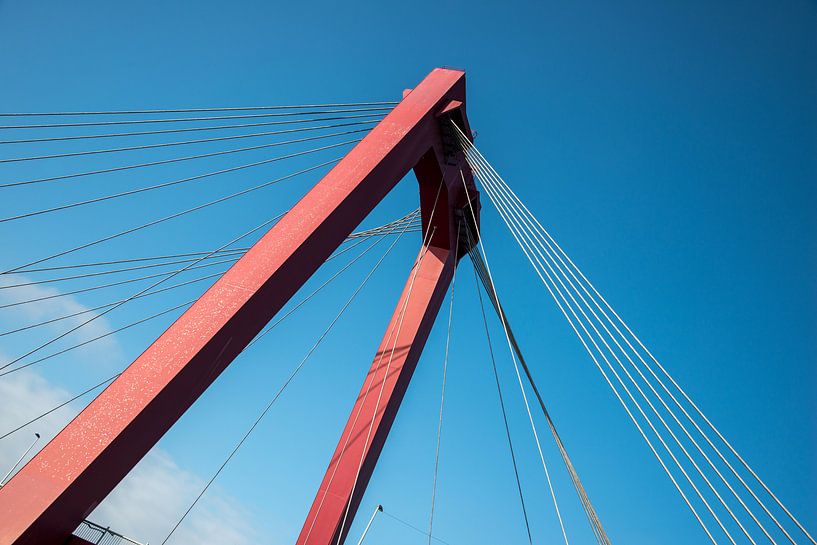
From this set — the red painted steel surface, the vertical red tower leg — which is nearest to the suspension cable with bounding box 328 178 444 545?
the vertical red tower leg

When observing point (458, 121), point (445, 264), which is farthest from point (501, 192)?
point (445, 264)

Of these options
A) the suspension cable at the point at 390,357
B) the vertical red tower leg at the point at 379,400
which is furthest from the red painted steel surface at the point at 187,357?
the vertical red tower leg at the point at 379,400

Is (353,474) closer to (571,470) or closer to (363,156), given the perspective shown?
(571,470)

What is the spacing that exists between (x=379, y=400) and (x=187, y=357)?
147 inches

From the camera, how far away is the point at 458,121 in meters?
7.79

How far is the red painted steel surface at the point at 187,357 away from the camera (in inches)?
143

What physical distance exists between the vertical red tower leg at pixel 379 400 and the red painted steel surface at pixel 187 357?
2.41 metres

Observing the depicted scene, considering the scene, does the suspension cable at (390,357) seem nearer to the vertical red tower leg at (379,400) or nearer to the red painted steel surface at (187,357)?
the vertical red tower leg at (379,400)

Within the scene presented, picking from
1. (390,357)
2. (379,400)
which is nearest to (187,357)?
(379,400)

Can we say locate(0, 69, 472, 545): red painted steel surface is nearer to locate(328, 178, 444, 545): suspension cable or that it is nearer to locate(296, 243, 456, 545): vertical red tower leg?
locate(328, 178, 444, 545): suspension cable

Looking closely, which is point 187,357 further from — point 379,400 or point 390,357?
point 390,357

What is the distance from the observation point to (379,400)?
7.55 metres

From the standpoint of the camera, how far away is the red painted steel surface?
11.9 feet

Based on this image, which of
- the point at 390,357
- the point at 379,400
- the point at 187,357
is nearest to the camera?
the point at 187,357
